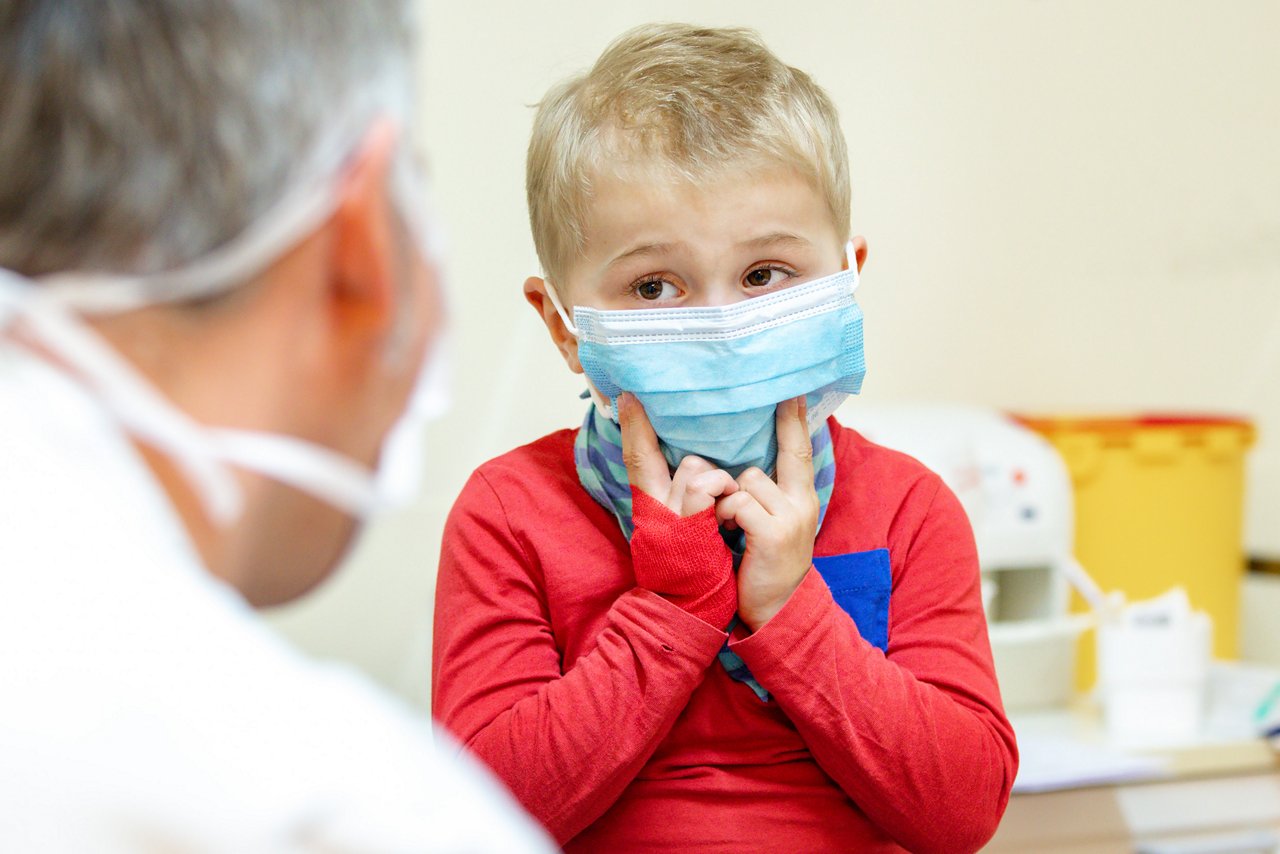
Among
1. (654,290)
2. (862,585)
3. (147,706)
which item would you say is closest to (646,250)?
(654,290)

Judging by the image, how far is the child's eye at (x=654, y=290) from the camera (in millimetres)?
1054

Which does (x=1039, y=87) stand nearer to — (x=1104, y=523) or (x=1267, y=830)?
(x=1104, y=523)

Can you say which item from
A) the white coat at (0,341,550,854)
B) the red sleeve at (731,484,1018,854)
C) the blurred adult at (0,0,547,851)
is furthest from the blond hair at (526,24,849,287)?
the white coat at (0,341,550,854)

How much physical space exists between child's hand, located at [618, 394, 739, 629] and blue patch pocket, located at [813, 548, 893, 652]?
4.5 inches

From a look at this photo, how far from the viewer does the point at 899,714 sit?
1.02 metres

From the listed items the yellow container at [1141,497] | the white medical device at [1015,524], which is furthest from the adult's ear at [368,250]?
the yellow container at [1141,497]

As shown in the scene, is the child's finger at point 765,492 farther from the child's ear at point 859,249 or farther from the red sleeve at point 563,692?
the child's ear at point 859,249

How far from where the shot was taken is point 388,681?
1.85 m

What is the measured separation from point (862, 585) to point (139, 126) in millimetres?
747

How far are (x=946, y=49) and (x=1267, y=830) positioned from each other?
1255 millimetres

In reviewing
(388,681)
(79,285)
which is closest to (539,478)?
(79,285)

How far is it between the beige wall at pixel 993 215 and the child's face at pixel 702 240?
2.63ft

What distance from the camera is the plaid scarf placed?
1.11 meters

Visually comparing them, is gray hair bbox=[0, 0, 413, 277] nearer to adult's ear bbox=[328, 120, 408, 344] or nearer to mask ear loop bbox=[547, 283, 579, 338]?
adult's ear bbox=[328, 120, 408, 344]
